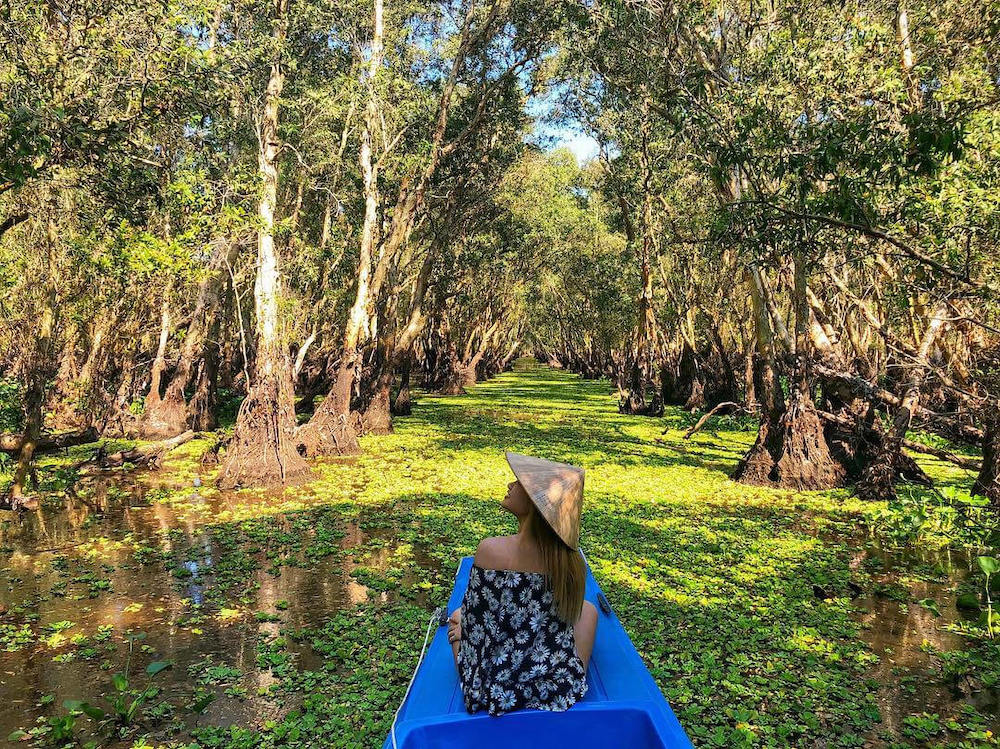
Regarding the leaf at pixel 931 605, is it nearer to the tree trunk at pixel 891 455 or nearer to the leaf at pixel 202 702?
the tree trunk at pixel 891 455

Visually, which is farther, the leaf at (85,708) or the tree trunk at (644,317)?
the tree trunk at (644,317)

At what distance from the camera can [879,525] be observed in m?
10.3

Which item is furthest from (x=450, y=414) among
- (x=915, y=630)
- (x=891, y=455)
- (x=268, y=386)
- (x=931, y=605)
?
(x=915, y=630)

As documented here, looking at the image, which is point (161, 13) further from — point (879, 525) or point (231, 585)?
point (879, 525)

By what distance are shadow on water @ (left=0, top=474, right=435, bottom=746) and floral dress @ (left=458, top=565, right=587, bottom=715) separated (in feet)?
7.41

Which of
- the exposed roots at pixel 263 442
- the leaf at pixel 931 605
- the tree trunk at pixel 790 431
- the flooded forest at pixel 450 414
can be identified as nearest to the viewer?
the flooded forest at pixel 450 414

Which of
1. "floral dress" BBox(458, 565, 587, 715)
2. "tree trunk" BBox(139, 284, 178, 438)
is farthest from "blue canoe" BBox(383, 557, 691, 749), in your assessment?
"tree trunk" BBox(139, 284, 178, 438)

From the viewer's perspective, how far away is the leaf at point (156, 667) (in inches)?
227

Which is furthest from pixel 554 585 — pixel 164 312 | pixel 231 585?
pixel 164 312

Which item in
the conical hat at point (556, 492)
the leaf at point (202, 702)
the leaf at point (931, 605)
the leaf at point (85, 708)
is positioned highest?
the conical hat at point (556, 492)

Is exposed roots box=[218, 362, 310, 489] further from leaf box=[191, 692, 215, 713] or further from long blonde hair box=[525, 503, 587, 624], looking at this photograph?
long blonde hair box=[525, 503, 587, 624]

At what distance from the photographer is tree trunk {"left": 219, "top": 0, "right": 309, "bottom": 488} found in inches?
536

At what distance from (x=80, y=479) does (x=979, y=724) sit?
571 inches

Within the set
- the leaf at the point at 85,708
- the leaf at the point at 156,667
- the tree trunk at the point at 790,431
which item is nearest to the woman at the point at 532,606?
the leaf at the point at 85,708
